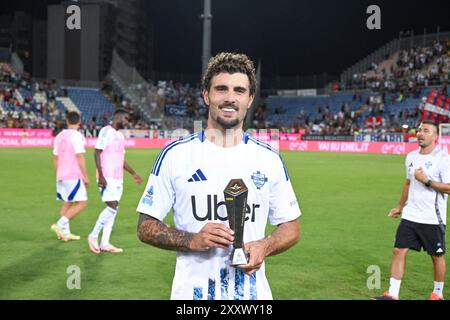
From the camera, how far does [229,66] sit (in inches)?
106

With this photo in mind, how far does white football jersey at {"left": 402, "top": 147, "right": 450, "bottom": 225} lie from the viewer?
5.62 metres

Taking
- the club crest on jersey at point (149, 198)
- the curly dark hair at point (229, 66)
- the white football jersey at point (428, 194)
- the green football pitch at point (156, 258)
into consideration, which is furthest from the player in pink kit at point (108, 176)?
the curly dark hair at point (229, 66)

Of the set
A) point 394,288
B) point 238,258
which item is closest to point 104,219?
point 394,288

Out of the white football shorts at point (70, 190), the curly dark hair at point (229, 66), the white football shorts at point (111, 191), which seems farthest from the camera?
the white football shorts at point (70, 190)

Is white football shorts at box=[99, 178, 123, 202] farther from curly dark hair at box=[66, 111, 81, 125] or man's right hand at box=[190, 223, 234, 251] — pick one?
man's right hand at box=[190, 223, 234, 251]

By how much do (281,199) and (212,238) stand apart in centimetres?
60

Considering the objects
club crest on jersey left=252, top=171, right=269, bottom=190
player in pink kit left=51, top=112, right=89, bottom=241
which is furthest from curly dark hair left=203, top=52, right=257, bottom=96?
player in pink kit left=51, top=112, right=89, bottom=241

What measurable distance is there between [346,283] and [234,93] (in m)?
4.38

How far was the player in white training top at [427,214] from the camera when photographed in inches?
219

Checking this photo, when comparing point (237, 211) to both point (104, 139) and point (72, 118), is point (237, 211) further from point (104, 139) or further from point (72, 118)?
point (72, 118)

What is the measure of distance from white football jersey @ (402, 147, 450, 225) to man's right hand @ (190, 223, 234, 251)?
396 cm

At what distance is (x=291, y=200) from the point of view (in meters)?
2.87

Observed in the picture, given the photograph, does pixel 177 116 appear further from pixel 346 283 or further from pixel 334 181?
pixel 346 283

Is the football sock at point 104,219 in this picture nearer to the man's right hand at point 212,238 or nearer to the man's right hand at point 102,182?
the man's right hand at point 102,182
